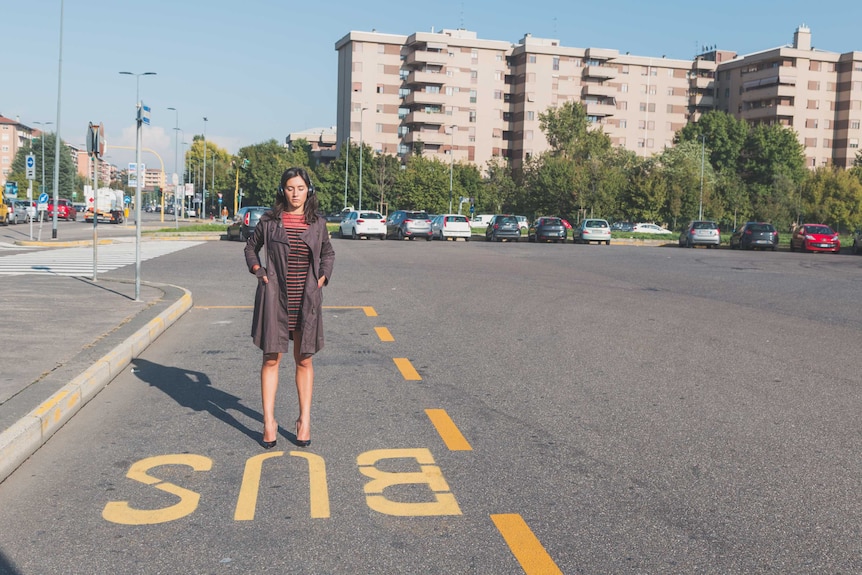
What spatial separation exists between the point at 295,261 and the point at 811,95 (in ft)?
380

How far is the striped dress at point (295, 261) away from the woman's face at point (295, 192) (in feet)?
0.23

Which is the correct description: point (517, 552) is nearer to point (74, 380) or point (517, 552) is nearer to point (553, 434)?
point (553, 434)

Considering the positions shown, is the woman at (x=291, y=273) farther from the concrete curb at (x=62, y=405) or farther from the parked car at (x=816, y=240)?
the parked car at (x=816, y=240)

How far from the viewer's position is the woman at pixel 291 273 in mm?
5461

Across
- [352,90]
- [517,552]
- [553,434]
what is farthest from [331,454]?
[352,90]

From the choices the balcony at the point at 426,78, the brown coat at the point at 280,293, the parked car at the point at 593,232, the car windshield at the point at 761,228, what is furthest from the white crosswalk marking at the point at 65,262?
the balcony at the point at 426,78

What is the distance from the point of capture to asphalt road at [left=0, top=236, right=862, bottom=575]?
3.86m

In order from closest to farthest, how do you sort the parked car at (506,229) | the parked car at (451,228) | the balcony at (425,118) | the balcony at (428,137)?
the parked car at (451,228)
the parked car at (506,229)
the balcony at (428,137)
the balcony at (425,118)

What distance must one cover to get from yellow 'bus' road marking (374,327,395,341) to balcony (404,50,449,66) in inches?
3844

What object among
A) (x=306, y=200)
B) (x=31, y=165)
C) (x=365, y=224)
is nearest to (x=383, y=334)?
(x=306, y=200)

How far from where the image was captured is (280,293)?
5.49 meters

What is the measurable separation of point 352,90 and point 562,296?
95755mm

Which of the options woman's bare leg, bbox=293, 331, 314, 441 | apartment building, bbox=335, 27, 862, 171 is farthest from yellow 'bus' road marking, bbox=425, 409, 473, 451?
apartment building, bbox=335, 27, 862, 171

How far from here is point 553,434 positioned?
5.89 metres
